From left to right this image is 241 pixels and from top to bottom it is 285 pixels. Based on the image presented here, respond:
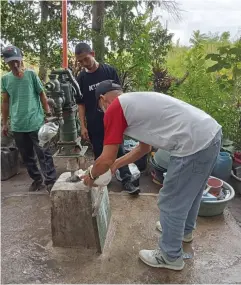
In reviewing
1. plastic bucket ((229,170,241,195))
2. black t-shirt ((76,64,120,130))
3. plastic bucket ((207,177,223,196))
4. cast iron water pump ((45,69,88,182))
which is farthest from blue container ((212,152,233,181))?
cast iron water pump ((45,69,88,182))

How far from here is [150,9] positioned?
470 cm

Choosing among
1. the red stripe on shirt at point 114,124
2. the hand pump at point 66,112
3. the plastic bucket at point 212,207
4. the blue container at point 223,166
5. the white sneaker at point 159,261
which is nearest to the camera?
the red stripe on shirt at point 114,124

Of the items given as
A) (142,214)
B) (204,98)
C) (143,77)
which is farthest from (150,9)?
(142,214)

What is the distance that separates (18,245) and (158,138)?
147 cm

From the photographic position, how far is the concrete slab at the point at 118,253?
204cm

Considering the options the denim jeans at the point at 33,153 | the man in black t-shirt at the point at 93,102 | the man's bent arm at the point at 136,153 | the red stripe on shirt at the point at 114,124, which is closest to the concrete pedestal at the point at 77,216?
the man's bent arm at the point at 136,153

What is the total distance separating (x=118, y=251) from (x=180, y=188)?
2.56 feet

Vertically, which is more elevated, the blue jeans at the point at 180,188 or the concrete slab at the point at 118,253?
the blue jeans at the point at 180,188

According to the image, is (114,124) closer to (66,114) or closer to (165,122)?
(165,122)

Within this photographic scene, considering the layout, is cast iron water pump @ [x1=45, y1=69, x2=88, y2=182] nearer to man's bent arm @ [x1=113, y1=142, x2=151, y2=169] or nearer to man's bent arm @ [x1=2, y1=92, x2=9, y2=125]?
man's bent arm @ [x1=113, y1=142, x2=151, y2=169]

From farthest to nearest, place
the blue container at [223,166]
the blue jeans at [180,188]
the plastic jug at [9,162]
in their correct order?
the plastic jug at [9,162] < the blue container at [223,166] < the blue jeans at [180,188]

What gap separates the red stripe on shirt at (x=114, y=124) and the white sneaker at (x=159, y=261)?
3.09 ft

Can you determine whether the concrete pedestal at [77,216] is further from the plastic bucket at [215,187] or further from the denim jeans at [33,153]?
the plastic bucket at [215,187]

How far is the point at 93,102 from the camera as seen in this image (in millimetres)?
3078
